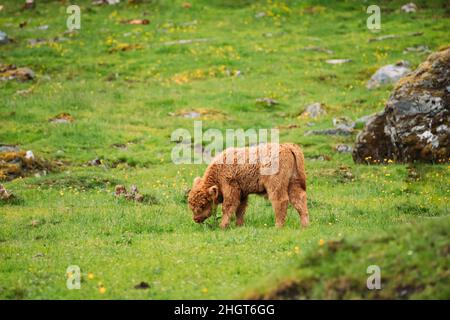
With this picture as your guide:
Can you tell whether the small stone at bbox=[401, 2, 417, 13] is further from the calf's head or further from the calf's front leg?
the calf's head

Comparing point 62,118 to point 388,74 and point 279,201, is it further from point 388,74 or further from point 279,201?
point 279,201

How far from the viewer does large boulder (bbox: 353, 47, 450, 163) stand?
87.5 ft

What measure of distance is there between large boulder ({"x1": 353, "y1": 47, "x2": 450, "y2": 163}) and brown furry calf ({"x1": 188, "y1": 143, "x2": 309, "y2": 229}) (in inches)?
374

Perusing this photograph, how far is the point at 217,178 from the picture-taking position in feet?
64.4

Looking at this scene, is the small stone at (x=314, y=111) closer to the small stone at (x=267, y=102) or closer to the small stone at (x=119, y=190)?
the small stone at (x=267, y=102)

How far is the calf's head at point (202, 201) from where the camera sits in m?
19.2

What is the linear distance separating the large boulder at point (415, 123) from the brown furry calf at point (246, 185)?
9.50m

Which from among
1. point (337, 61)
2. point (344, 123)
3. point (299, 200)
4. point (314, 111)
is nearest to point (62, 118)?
point (314, 111)

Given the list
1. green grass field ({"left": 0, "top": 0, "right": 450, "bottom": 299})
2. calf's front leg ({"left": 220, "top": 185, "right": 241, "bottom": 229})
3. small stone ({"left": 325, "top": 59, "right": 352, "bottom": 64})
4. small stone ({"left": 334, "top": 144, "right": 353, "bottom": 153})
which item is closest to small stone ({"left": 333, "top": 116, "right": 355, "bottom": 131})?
green grass field ({"left": 0, "top": 0, "right": 450, "bottom": 299})

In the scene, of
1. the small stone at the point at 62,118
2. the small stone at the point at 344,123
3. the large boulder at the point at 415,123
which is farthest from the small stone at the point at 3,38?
the large boulder at the point at 415,123

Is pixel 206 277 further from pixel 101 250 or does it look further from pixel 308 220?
pixel 308 220

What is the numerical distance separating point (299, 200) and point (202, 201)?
2.64 metres

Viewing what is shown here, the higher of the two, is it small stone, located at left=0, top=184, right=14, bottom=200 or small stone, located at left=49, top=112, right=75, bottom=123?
small stone, located at left=49, top=112, right=75, bottom=123

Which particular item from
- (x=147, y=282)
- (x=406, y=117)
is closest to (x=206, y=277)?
(x=147, y=282)
